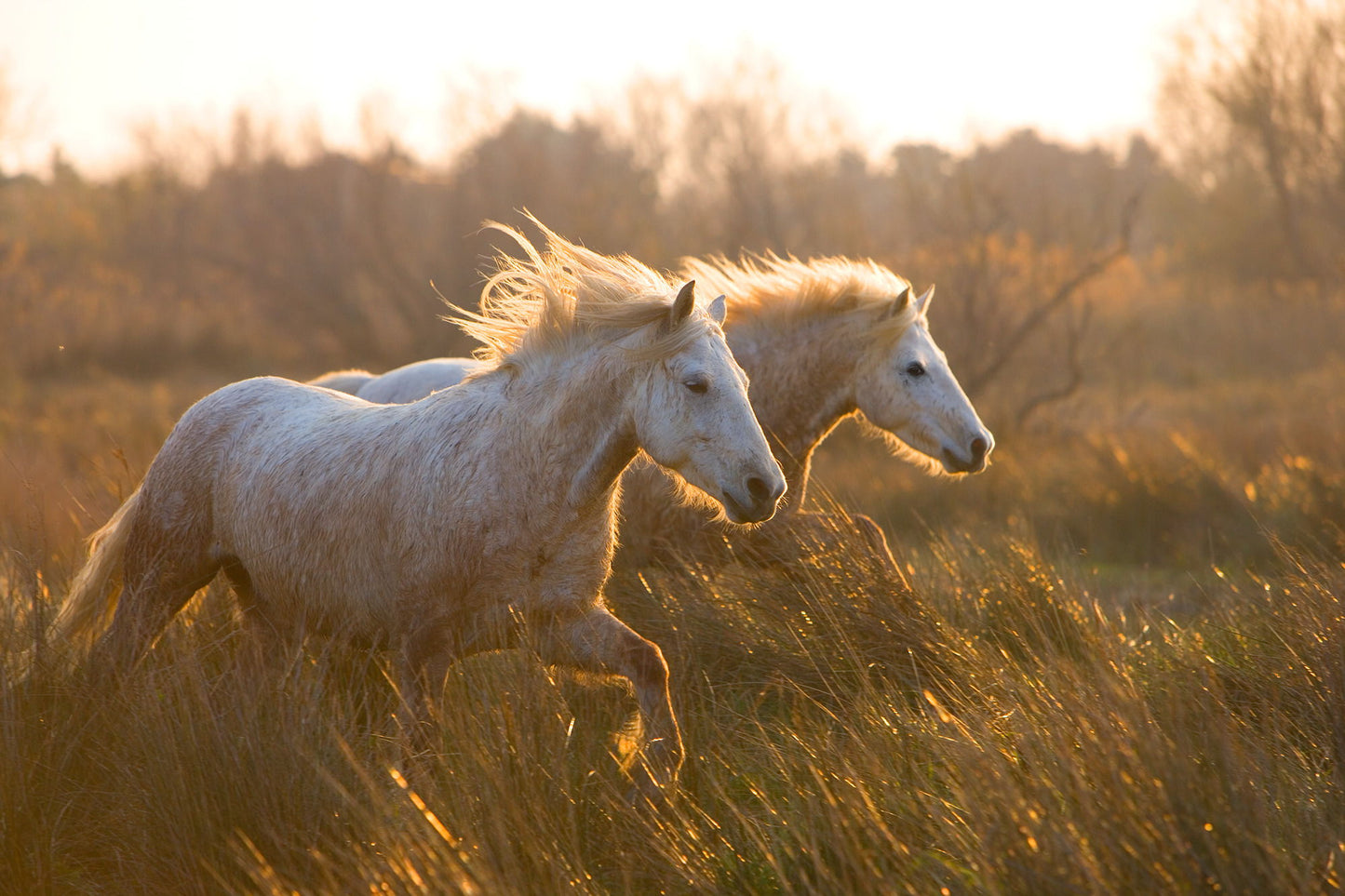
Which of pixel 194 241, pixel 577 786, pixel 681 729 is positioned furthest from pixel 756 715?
pixel 194 241

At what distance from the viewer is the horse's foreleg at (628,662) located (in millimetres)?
3396

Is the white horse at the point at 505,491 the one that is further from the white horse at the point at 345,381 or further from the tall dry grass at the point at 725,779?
the white horse at the point at 345,381

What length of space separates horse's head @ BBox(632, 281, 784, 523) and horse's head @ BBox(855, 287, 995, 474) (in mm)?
1995

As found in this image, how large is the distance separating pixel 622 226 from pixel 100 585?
51.7 feet

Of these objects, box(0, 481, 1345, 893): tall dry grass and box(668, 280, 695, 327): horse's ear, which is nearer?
box(0, 481, 1345, 893): tall dry grass

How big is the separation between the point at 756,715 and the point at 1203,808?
2.01m

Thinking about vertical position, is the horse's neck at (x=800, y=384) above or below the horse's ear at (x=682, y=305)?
below

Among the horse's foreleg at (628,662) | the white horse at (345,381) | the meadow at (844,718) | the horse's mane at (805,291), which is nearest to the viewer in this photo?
the meadow at (844,718)

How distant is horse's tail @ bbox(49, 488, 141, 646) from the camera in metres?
4.23

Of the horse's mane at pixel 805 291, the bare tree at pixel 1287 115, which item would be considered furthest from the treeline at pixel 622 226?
the horse's mane at pixel 805 291

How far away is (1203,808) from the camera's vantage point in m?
2.32

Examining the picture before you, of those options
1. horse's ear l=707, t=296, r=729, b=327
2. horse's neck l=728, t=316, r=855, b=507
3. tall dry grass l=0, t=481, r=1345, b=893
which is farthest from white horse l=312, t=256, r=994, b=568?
horse's ear l=707, t=296, r=729, b=327

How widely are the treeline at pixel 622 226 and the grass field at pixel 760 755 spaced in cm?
847

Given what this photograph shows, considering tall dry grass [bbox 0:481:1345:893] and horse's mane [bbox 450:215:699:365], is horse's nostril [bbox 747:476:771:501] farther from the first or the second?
tall dry grass [bbox 0:481:1345:893]
